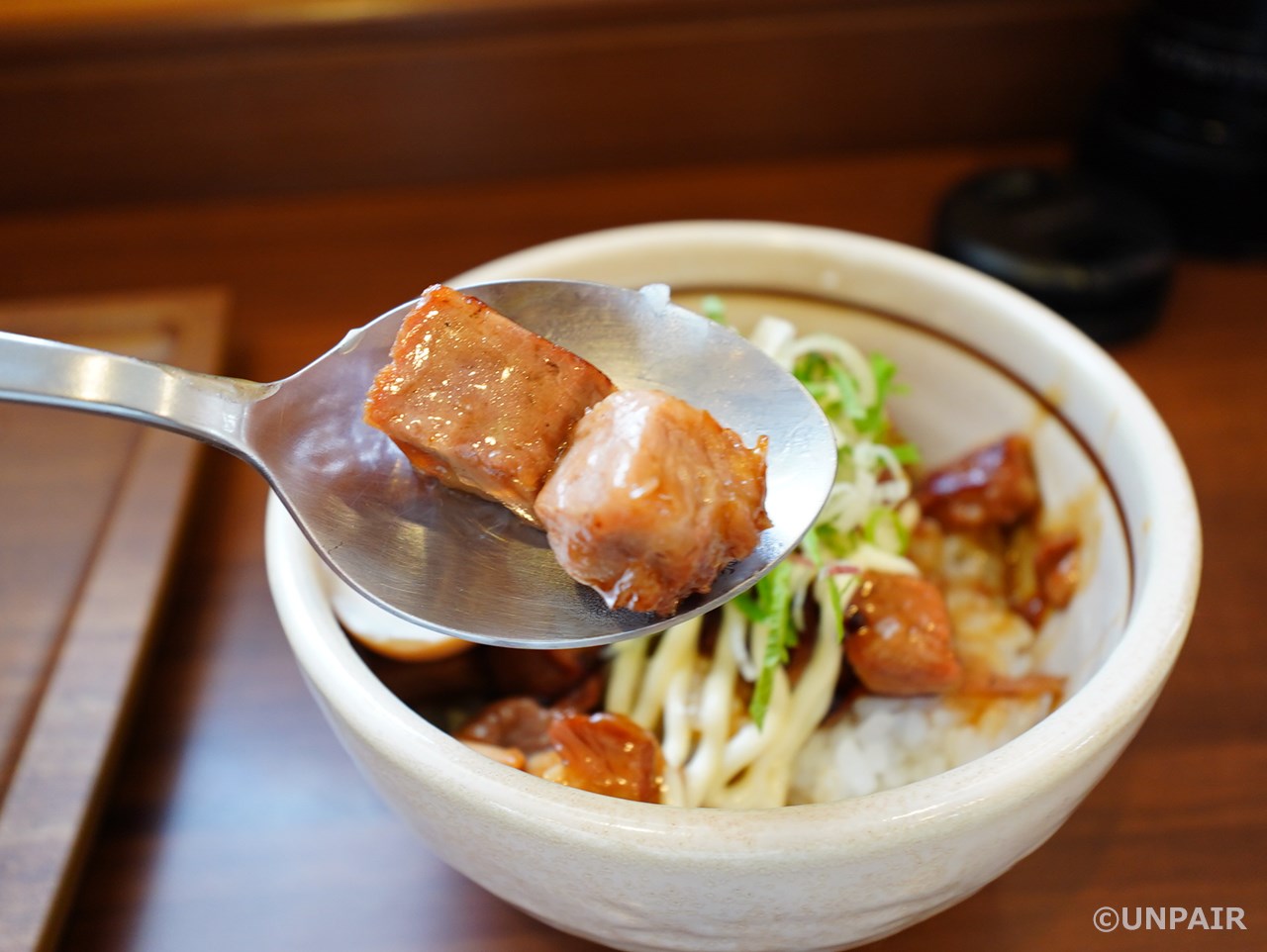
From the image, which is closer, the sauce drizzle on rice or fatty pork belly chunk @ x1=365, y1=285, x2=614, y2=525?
fatty pork belly chunk @ x1=365, y1=285, x2=614, y2=525

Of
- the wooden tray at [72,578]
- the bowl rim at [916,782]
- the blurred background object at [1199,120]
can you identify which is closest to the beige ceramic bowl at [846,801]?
the bowl rim at [916,782]

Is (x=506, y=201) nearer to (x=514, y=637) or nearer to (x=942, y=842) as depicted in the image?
(x=514, y=637)

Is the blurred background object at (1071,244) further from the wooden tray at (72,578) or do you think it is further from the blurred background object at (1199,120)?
the wooden tray at (72,578)

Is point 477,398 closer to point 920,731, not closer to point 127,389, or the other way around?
point 127,389

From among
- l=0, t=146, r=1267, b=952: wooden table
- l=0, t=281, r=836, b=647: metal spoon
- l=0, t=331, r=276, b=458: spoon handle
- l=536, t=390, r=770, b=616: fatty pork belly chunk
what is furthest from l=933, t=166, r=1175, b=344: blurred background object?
Answer: l=0, t=331, r=276, b=458: spoon handle

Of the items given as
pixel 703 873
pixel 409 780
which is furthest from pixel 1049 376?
pixel 409 780

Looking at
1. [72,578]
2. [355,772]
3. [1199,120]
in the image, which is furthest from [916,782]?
[1199,120]

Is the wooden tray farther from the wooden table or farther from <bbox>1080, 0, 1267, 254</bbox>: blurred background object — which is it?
<bbox>1080, 0, 1267, 254</bbox>: blurred background object
